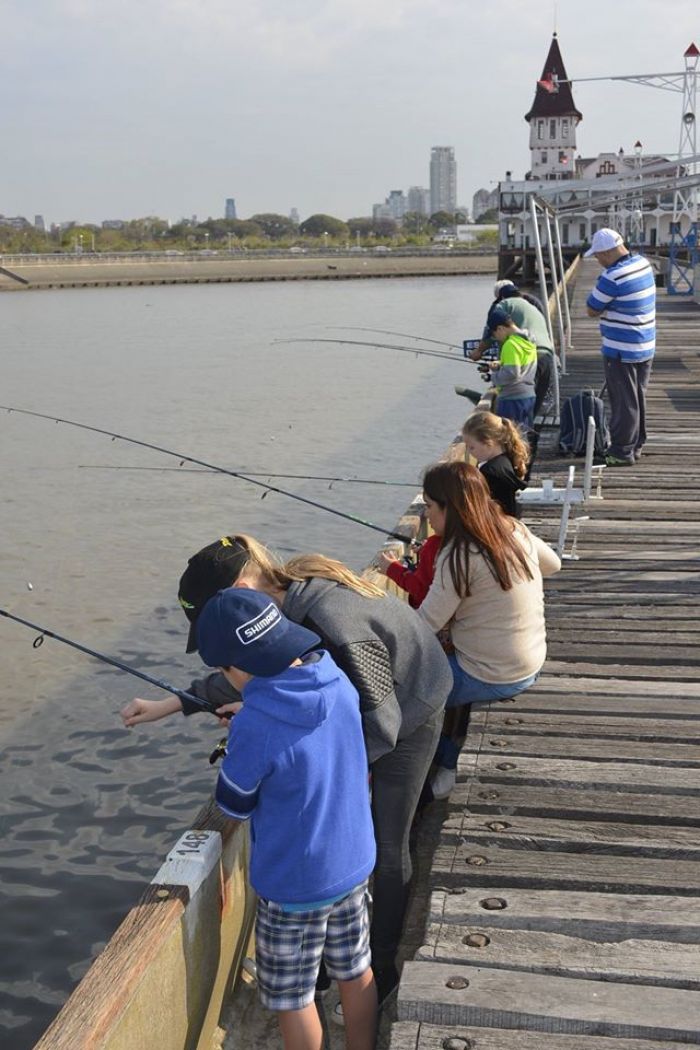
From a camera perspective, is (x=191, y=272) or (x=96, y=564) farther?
(x=191, y=272)

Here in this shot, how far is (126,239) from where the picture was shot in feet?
479

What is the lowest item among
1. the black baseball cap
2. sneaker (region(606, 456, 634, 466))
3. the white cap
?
sneaker (region(606, 456, 634, 466))

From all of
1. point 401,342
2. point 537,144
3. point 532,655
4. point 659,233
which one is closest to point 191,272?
point 537,144

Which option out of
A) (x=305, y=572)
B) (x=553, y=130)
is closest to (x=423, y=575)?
(x=305, y=572)

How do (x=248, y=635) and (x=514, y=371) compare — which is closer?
(x=248, y=635)

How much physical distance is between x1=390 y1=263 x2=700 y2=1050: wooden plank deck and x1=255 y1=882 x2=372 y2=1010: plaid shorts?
215mm

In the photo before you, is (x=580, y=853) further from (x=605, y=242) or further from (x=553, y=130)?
(x=553, y=130)

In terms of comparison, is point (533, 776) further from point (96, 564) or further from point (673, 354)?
point (673, 354)

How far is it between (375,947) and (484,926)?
39cm

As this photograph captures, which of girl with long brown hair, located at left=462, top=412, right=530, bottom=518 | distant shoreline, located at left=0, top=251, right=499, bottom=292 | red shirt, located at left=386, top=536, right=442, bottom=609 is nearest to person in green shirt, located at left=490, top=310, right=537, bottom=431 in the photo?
girl with long brown hair, located at left=462, top=412, right=530, bottom=518

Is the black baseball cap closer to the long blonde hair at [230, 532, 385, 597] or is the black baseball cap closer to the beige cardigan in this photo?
the long blonde hair at [230, 532, 385, 597]

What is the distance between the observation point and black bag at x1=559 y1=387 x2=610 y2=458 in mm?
9117

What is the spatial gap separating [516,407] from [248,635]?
270 inches

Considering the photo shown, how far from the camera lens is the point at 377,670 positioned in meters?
3.10
